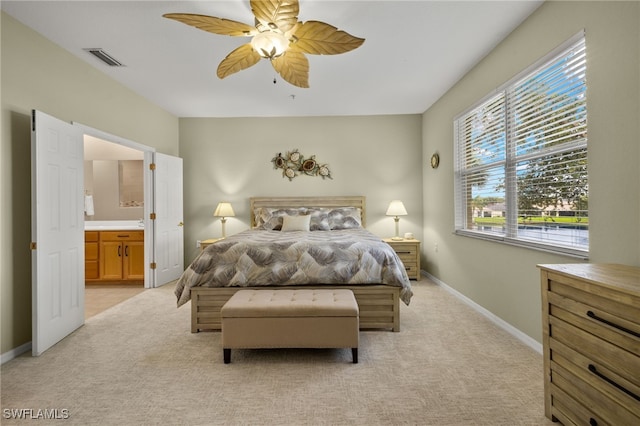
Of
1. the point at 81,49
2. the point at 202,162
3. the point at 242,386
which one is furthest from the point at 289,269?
the point at 202,162

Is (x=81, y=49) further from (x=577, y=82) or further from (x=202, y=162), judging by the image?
(x=577, y=82)

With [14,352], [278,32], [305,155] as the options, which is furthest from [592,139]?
[14,352]

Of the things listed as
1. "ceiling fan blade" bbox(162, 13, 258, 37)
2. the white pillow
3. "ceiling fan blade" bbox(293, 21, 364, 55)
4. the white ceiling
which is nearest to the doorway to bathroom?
the white ceiling

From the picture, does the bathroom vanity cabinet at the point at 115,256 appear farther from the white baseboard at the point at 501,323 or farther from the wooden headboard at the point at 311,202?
the white baseboard at the point at 501,323

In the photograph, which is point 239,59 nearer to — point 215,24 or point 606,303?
point 215,24

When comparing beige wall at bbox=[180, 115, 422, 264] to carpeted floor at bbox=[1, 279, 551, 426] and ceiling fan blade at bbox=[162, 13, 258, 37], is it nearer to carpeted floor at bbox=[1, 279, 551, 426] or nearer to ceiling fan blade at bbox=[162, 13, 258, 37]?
carpeted floor at bbox=[1, 279, 551, 426]

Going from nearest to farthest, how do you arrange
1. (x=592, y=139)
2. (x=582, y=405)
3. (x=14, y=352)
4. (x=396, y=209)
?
(x=582, y=405)
(x=592, y=139)
(x=14, y=352)
(x=396, y=209)

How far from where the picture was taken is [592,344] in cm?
137

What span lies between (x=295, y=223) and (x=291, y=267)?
5.10 ft

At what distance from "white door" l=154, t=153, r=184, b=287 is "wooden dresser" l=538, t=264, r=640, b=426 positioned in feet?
14.9

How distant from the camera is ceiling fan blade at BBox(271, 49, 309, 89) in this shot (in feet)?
8.19

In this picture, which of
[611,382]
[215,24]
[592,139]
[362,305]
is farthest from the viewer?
[362,305]

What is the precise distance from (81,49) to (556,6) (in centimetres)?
399

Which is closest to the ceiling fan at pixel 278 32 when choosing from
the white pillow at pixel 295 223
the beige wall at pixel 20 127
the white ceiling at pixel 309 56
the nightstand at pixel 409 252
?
the white ceiling at pixel 309 56
